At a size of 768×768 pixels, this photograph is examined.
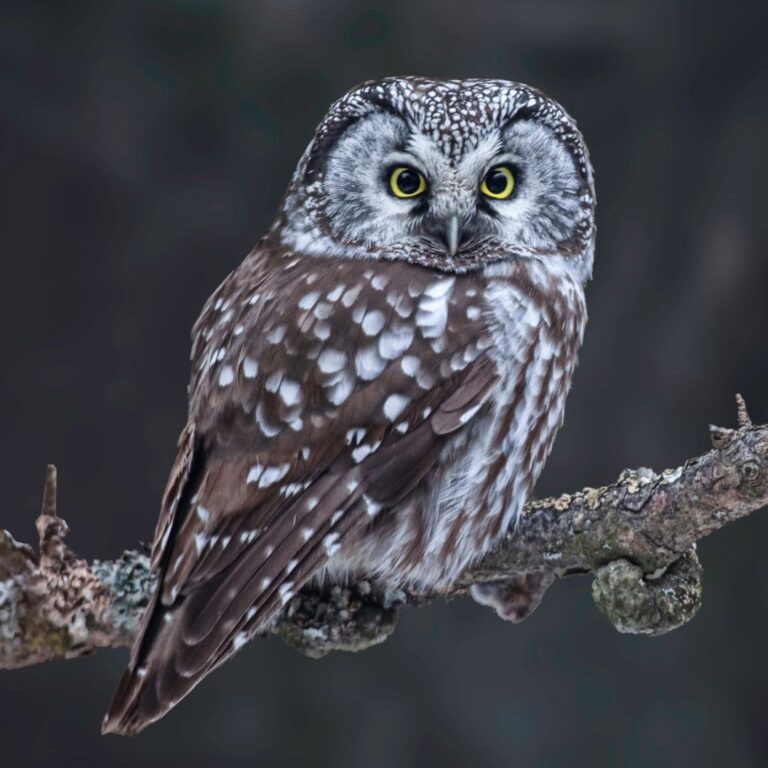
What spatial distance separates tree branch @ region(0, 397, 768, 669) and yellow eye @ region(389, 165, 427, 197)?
21.8 inches

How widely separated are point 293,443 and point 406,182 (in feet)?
1.53

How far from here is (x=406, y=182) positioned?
197 centimetres

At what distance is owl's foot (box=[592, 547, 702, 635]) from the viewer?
183cm

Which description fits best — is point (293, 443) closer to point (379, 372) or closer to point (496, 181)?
point (379, 372)

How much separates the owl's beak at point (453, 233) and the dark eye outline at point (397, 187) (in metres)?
0.07

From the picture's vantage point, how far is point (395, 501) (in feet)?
6.22

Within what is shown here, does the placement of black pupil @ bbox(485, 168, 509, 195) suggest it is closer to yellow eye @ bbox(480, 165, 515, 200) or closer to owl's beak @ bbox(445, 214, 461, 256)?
yellow eye @ bbox(480, 165, 515, 200)

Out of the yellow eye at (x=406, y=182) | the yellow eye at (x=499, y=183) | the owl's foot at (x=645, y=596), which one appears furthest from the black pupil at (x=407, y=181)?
the owl's foot at (x=645, y=596)

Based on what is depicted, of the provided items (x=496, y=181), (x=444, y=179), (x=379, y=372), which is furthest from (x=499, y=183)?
(x=379, y=372)

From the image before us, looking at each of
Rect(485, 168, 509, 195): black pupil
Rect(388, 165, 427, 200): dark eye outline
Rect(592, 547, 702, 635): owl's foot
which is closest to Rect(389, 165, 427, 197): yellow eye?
Rect(388, 165, 427, 200): dark eye outline

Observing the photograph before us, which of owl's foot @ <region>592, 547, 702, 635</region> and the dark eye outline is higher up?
the dark eye outline

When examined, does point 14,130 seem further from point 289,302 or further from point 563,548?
point 563,548

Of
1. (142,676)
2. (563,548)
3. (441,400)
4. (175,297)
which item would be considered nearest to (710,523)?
(563,548)

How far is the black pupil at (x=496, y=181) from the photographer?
197 centimetres
